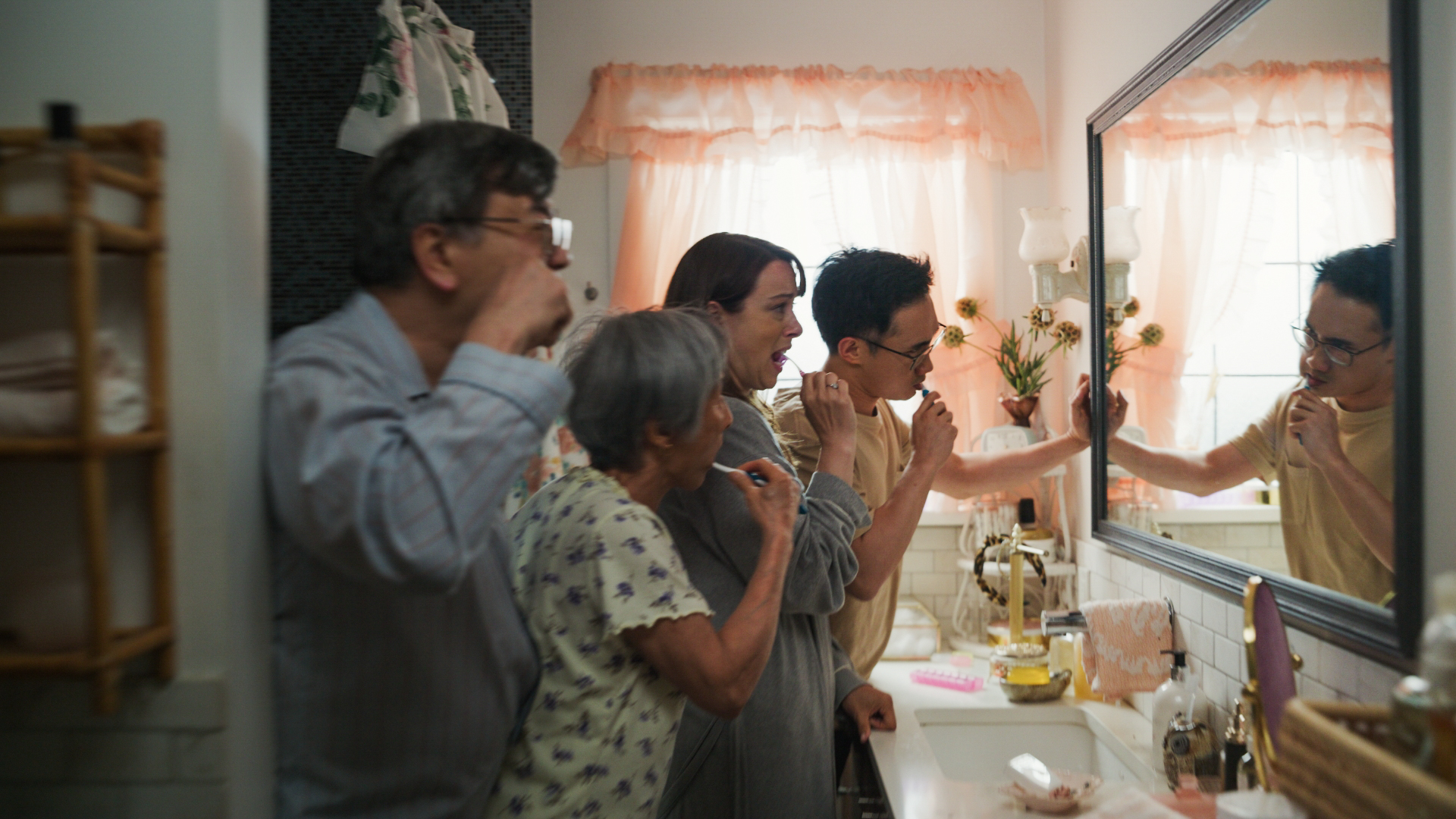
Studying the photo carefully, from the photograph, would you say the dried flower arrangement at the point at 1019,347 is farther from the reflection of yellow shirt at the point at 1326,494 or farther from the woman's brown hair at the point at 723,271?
the woman's brown hair at the point at 723,271

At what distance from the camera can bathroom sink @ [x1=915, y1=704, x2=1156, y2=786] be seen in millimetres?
2004

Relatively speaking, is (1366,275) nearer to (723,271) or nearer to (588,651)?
(723,271)

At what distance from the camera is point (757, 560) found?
1295 millimetres

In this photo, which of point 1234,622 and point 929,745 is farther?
point 929,745

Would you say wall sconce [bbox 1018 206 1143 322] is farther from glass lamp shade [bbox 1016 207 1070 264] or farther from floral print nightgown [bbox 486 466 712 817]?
floral print nightgown [bbox 486 466 712 817]

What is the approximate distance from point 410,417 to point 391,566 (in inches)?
4.9

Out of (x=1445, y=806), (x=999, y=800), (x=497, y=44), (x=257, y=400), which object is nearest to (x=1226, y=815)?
(x=1445, y=806)

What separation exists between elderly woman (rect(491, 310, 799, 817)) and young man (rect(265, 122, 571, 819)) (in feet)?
0.21

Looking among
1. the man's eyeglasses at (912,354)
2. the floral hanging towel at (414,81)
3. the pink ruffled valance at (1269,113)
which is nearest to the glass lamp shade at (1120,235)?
the pink ruffled valance at (1269,113)

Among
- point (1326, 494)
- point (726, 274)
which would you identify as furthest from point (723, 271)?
point (1326, 494)

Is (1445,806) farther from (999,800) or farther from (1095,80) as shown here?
(1095,80)

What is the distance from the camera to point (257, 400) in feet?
2.89

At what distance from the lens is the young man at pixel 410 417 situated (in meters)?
0.82

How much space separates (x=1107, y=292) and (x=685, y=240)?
123cm
